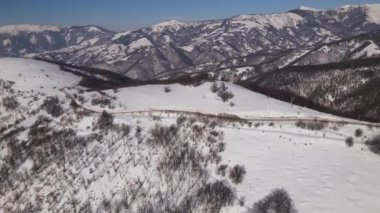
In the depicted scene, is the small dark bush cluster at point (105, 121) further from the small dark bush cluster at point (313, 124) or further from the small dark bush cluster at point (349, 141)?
the small dark bush cluster at point (349, 141)

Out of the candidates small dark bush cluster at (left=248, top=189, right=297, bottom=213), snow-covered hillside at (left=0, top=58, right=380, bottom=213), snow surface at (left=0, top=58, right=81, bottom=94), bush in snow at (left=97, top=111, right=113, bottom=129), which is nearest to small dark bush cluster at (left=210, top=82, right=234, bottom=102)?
snow-covered hillside at (left=0, top=58, right=380, bottom=213)

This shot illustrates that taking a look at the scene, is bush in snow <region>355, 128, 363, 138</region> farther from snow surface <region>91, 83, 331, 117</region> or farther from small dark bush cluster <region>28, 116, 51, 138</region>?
small dark bush cluster <region>28, 116, 51, 138</region>

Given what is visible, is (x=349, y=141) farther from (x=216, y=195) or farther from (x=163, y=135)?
(x=163, y=135)

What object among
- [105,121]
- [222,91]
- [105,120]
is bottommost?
[105,121]

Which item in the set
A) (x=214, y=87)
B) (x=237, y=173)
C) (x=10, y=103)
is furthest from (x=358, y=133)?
(x=10, y=103)

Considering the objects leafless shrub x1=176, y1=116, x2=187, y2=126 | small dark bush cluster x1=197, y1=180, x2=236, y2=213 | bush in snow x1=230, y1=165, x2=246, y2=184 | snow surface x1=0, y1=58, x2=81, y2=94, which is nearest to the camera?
small dark bush cluster x1=197, y1=180, x2=236, y2=213

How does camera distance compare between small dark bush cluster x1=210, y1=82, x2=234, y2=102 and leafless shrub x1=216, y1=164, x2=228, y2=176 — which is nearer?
leafless shrub x1=216, y1=164, x2=228, y2=176
